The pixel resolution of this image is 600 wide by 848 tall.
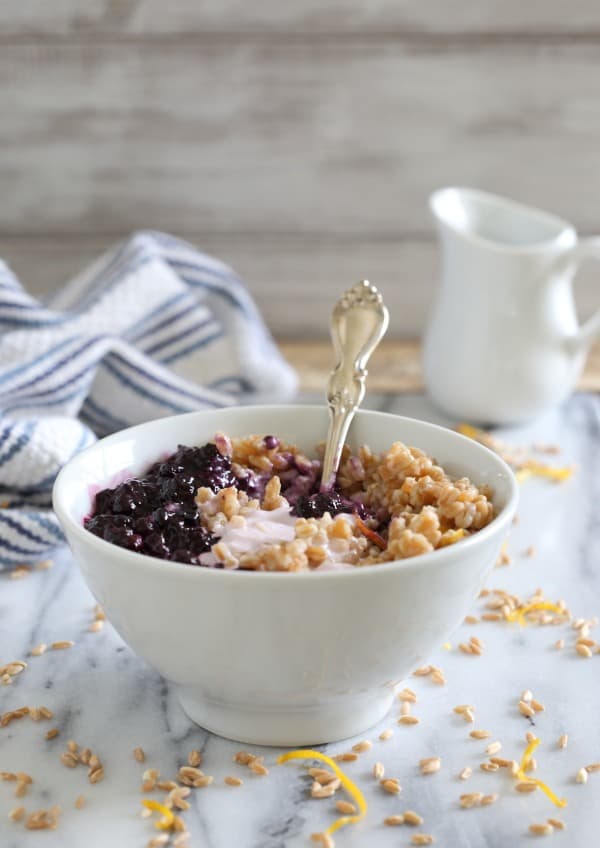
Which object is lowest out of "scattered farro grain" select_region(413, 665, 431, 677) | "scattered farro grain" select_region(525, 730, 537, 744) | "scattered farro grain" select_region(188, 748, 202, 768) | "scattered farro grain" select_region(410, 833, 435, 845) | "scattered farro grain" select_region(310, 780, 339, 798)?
"scattered farro grain" select_region(413, 665, 431, 677)

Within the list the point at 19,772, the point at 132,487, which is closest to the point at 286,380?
the point at 132,487

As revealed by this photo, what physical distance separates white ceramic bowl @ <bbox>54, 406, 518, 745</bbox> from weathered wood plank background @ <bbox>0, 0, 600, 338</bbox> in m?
1.10

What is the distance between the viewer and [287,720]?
0.89 m

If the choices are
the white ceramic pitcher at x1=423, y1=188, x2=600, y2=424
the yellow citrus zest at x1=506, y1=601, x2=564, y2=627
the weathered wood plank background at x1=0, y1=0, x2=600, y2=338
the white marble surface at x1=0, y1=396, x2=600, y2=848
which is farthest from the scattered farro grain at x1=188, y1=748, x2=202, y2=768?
the weathered wood plank background at x1=0, y1=0, x2=600, y2=338

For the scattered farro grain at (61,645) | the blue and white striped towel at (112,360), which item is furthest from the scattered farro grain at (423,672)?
the blue and white striped towel at (112,360)

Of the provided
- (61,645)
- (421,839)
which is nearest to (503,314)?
(61,645)

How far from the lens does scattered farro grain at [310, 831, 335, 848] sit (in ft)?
2.59

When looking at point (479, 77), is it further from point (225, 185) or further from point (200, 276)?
point (200, 276)

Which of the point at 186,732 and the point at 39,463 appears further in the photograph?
the point at 39,463

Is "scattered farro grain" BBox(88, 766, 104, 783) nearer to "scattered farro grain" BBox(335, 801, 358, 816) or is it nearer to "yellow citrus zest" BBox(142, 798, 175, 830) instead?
"yellow citrus zest" BBox(142, 798, 175, 830)

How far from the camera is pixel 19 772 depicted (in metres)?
0.88

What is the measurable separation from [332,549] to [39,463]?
20.2 inches

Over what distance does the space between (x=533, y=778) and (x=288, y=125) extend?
4.35 ft

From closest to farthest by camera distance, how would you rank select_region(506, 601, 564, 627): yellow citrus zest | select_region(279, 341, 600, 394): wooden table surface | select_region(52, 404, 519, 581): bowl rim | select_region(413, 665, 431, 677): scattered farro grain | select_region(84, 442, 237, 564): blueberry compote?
select_region(52, 404, 519, 581): bowl rim, select_region(84, 442, 237, 564): blueberry compote, select_region(413, 665, 431, 677): scattered farro grain, select_region(506, 601, 564, 627): yellow citrus zest, select_region(279, 341, 600, 394): wooden table surface
